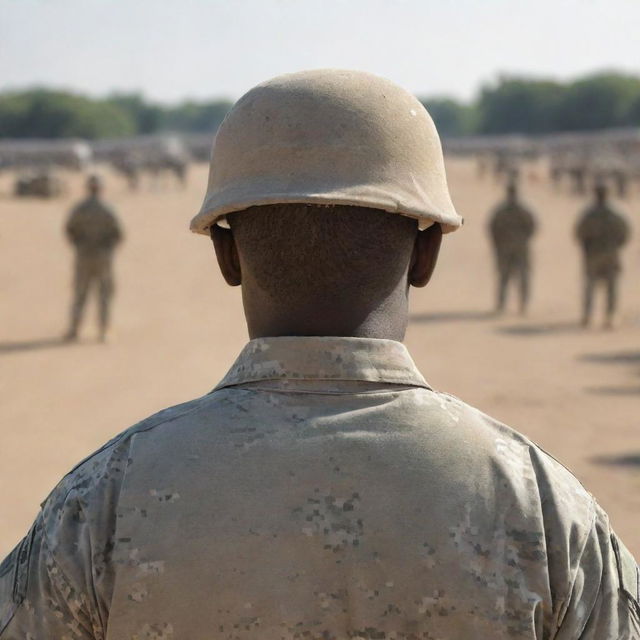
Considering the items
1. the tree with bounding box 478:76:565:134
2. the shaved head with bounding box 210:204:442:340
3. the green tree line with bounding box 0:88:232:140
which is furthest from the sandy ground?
the tree with bounding box 478:76:565:134

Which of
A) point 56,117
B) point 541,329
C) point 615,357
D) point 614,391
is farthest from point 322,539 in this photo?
point 56,117

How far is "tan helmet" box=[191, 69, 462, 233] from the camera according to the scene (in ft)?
5.51

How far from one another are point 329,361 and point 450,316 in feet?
50.0

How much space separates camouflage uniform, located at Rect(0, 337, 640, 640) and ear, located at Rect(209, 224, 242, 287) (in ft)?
0.95

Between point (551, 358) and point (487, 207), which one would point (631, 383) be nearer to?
point (551, 358)

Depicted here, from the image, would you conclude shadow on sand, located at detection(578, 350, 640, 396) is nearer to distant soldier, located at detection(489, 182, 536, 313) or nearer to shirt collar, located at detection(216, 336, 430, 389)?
distant soldier, located at detection(489, 182, 536, 313)

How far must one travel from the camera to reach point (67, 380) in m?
11.9

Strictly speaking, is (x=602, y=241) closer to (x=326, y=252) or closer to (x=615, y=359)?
(x=615, y=359)

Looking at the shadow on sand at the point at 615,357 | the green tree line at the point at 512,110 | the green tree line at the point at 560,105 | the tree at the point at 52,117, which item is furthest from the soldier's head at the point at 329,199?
the tree at the point at 52,117

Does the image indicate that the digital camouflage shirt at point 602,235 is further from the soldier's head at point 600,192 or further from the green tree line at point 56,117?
the green tree line at point 56,117

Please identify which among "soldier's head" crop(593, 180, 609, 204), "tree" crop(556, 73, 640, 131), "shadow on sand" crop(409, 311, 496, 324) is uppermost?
"soldier's head" crop(593, 180, 609, 204)

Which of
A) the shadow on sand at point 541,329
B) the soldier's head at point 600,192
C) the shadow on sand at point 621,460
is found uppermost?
the soldier's head at point 600,192

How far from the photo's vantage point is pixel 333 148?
5.56 ft

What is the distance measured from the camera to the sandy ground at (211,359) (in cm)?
867
